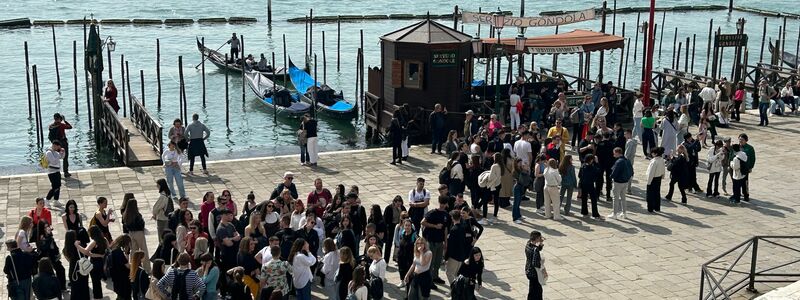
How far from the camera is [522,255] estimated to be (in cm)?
1706

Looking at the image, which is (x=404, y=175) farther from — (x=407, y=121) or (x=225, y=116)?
(x=225, y=116)

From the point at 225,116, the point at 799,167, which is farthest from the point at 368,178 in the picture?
the point at 225,116

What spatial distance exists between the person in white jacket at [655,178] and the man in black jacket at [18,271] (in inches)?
414

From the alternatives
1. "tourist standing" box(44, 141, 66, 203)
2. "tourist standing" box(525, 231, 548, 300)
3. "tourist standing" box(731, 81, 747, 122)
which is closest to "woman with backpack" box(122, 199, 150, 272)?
"tourist standing" box(44, 141, 66, 203)

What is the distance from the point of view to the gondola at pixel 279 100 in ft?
127

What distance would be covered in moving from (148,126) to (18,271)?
13.6 metres

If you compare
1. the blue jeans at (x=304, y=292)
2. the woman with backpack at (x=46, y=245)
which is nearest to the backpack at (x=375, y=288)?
the blue jeans at (x=304, y=292)

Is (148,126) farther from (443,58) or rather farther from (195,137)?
(443,58)

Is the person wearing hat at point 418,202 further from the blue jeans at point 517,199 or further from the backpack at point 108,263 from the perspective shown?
the backpack at point 108,263

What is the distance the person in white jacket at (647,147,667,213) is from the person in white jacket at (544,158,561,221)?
1722 mm

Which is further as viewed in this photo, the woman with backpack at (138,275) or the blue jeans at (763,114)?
the blue jeans at (763,114)

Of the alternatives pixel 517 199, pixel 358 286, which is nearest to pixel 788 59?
pixel 517 199

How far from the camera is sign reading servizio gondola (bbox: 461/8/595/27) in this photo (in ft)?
95.0

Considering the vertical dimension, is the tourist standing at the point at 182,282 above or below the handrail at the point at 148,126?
above
